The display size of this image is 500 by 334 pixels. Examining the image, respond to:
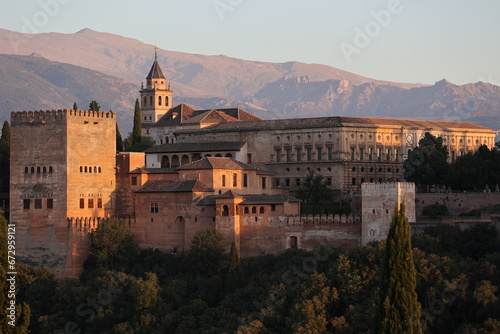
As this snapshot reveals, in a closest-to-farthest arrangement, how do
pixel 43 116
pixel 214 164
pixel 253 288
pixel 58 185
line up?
pixel 253 288 < pixel 58 185 < pixel 43 116 < pixel 214 164

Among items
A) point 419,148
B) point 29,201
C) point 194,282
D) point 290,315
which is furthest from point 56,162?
point 419,148

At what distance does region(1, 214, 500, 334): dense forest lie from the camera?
5794 cm

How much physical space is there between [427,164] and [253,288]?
1817 cm

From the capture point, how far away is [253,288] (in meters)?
63.9

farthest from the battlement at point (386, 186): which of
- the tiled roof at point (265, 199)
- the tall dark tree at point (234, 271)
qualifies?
the tall dark tree at point (234, 271)

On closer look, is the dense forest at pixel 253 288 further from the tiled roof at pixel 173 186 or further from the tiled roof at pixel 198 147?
the tiled roof at pixel 198 147

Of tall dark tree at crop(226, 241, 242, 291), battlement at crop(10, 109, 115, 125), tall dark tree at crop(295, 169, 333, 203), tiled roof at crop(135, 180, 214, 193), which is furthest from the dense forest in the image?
tall dark tree at crop(295, 169, 333, 203)

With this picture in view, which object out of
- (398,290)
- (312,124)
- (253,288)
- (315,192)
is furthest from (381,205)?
(398,290)

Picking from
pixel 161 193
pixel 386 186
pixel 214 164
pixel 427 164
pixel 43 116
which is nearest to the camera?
pixel 386 186

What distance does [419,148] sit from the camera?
78375mm

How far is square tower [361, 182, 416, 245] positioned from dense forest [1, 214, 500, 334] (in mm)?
2029

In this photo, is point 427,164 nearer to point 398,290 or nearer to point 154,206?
point 154,206

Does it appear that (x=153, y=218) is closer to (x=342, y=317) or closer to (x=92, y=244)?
(x=92, y=244)

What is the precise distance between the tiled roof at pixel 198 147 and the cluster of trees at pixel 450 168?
471 inches
